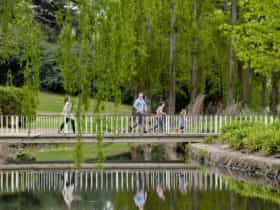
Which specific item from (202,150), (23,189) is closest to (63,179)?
(23,189)

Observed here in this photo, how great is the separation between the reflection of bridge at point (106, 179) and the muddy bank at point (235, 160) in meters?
1.24

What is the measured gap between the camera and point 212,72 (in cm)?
4772

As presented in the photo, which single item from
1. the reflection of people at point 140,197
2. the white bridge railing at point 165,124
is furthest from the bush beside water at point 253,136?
the reflection of people at point 140,197

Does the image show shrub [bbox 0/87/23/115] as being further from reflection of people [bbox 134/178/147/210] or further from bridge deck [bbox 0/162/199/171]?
reflection of people [bbox 134/178/147/210]

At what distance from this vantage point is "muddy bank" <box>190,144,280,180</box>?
22.6 metres

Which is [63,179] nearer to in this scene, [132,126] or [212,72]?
[132,126]

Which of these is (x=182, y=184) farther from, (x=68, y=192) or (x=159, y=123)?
(x=159, y=123)

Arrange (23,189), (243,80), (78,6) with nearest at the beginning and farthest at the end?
(78,6) → (23,189) → (243,80)

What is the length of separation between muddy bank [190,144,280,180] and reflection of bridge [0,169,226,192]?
1.24 metres

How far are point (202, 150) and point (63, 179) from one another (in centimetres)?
619

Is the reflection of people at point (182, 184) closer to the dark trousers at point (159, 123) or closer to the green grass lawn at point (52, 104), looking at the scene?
the dark trousers at point (159, 123)

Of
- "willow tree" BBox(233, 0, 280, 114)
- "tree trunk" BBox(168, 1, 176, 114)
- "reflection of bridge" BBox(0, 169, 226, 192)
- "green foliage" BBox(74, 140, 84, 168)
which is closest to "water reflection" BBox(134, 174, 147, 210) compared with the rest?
"reflection of bridge" BBox(0, 169, 226, 192)

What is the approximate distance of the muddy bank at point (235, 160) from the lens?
890 inches

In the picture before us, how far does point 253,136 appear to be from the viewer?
84.5 feet
